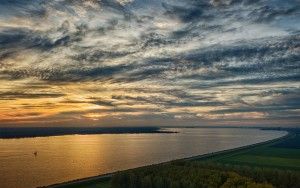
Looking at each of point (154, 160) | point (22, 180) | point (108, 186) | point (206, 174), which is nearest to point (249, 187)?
point (206, 174)

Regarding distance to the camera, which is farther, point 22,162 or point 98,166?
point 22,162

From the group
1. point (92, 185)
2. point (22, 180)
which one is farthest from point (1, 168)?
point (92, 185)

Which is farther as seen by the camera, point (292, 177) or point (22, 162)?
point (22, 162)

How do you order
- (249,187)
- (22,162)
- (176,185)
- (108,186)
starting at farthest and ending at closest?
(22,162) < (108,186) < (176,185) < (249,187)

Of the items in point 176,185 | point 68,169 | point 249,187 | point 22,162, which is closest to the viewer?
point 249,187

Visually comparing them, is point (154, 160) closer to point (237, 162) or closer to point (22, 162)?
point (237, 162)

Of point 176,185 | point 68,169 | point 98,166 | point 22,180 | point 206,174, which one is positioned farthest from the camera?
point 98,166

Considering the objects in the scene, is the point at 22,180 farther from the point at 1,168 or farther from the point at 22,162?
the point at 22,162

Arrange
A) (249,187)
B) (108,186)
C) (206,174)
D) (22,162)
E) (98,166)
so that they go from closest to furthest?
(249,187) < (206,174) < (108,186) < (98,166) < (22,162)
